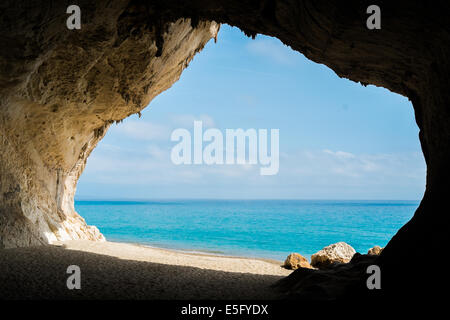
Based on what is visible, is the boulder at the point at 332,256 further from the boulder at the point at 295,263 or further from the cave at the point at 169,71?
the cave at the point at 169,71

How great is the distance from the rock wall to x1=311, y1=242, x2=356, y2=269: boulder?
33.4ft

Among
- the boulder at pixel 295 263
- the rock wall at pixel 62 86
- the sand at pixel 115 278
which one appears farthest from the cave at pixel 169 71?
the boulder at pixel 295 263

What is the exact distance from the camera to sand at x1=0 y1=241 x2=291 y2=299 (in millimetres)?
5914

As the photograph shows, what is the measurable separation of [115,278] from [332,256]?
31.4ft

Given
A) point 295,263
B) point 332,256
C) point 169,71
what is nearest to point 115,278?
point 295,263

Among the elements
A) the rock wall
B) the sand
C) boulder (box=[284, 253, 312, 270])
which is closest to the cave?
the rock wall

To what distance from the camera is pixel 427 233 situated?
16.5ft

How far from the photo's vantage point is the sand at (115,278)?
591cm

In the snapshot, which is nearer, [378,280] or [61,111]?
[378,280]

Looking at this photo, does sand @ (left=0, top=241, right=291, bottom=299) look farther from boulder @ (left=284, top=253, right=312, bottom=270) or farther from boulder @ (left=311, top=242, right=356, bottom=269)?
boulder @ (left=311, top=242, right=356, bottom=269)

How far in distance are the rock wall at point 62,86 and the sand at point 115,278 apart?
95.1 inches

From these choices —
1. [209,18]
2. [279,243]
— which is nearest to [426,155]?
[209,18]
